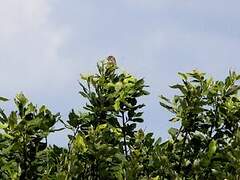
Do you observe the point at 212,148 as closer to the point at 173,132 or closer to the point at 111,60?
the point at 173,132

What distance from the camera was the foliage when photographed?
6598mm

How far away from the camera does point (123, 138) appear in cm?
755

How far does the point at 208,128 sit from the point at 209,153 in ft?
2.13

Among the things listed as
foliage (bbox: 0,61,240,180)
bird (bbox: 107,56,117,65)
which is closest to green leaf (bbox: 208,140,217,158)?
foliage (bbox: 0,61,240,180)

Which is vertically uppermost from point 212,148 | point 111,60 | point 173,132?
point 111,60

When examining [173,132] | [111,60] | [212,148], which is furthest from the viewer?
[111,60]

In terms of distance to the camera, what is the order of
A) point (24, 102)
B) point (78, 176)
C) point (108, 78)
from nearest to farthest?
point (78, 176) < point (24, 102) < point (108, 78)

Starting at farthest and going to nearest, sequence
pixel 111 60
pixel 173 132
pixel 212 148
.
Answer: pixel 111 60
pixel 173 132
pixel 212 148

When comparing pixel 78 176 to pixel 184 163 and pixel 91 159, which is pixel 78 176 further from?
pixel 184 163

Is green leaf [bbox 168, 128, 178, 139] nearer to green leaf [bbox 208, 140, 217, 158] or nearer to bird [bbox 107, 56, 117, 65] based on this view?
green leaf [bbox 208, 140, 217, 158]

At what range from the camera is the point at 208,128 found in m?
7.50

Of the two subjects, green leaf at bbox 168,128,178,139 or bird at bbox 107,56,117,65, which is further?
bird at bbox 107,56,117,65

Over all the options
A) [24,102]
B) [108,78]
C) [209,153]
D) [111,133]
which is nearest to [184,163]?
[209,153]

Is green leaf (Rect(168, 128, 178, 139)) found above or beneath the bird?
beneath
